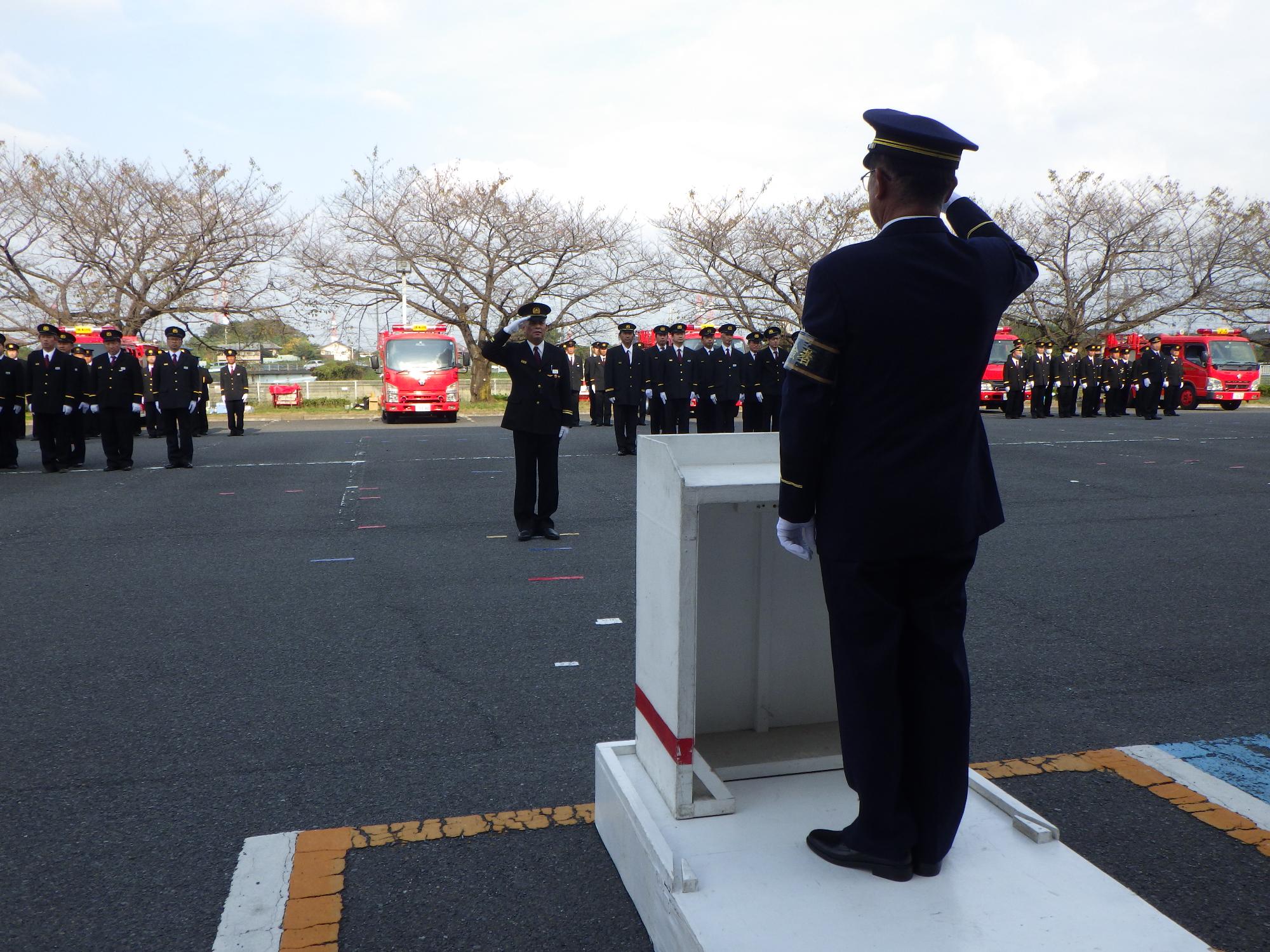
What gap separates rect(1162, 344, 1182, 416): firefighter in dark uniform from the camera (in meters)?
27.1

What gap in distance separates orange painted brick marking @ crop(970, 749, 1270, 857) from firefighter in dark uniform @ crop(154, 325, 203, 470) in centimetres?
1294

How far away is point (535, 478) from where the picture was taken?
8445 mm

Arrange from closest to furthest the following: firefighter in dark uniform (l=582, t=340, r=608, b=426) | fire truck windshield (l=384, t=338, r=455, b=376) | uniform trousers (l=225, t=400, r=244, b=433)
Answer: uniform trousers (l=225, t=400, r=244, b=433) → firefighter in dark uniform (l=582, t=340, r=608, b=426) → fire truck windshield (l=384, t=338, r=455, b=376)

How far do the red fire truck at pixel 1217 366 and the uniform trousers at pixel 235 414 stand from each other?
24.1 m

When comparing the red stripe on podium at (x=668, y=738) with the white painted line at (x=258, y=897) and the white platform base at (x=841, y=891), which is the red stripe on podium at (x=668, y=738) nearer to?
the white platform base at (x=841, y=891)

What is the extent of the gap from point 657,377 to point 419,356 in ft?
38.5

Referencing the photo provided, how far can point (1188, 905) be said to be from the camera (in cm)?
271

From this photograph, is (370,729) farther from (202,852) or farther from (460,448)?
(460,448)

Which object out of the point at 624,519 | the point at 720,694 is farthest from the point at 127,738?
the point at 624,519

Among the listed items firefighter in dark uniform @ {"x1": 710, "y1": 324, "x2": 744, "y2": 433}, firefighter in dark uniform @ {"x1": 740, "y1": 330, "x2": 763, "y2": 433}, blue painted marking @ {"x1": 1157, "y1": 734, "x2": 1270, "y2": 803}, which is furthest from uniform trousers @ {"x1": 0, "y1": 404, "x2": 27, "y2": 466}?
blue painted marking @ {"x1": 1157, "y1": 734, "x2": 1270, "y2": 803}

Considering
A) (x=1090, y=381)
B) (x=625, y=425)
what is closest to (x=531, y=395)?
(x=625, y=425)

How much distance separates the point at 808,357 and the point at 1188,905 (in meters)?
1.84

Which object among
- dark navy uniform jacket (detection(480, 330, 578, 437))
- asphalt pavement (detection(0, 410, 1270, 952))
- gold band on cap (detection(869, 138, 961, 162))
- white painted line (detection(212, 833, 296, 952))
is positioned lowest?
white painted line (detection(212, 833, 296, 952))

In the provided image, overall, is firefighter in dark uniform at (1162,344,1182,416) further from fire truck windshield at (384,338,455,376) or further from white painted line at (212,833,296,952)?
white painted line at (212,833,296,952)
